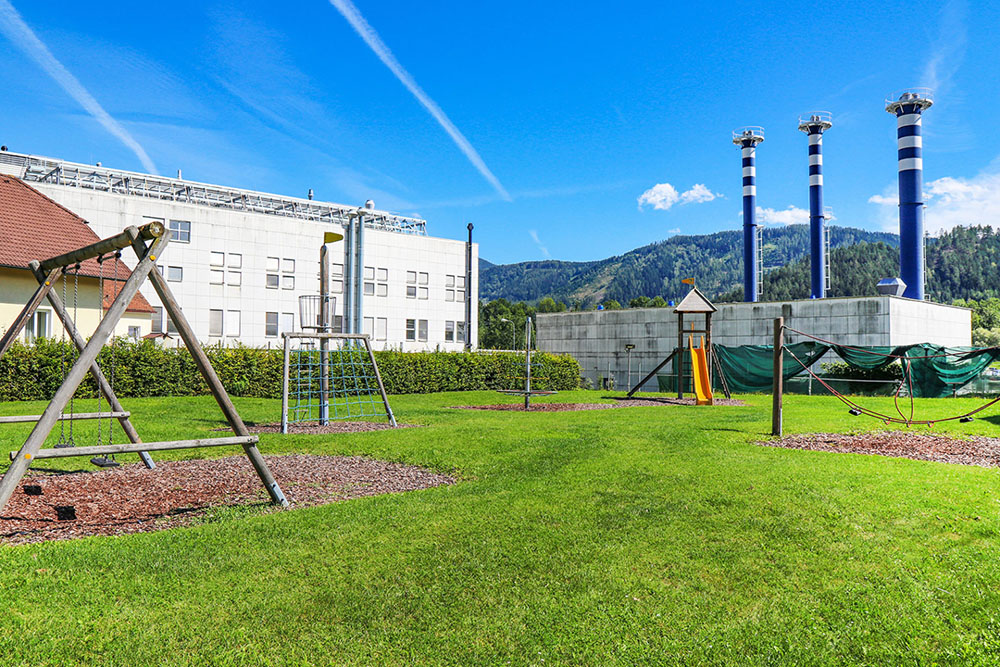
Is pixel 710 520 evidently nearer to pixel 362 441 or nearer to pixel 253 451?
pixel 253 451

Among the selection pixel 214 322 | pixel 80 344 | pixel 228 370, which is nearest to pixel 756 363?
pixel 228 370

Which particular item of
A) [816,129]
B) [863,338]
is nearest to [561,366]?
[863,338]

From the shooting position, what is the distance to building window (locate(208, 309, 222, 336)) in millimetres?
44594

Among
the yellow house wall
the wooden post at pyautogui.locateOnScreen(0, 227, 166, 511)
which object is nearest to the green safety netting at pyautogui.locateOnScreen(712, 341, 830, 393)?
the yellow house wall

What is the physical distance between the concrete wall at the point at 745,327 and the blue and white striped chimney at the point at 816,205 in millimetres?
23598

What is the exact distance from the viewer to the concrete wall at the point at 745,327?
1083 inches

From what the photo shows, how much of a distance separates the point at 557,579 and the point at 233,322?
44964 mm

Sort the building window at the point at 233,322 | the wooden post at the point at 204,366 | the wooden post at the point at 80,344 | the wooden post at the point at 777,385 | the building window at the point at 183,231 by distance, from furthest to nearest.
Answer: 1. the building window at the point at 233,322
2. the building window at the point at 183,231
3. the wooden post at the point at 777,385
4. the wooden post at the point at 80,344
5. the wooden post at the point at 204,366

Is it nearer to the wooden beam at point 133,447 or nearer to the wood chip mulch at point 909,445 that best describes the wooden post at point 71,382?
the wooden beam at point 133,447

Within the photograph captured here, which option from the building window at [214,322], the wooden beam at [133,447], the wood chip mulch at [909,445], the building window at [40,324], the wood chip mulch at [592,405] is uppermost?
the building window at [214,322]

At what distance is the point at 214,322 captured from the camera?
4491cm

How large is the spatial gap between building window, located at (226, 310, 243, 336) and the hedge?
22744mm

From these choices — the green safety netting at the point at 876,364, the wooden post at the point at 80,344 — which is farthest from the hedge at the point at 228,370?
the green safety netting at the point at 876,364

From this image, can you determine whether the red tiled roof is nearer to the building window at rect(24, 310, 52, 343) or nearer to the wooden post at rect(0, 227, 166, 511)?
the building window at rect(24, 310, 52, 343)
